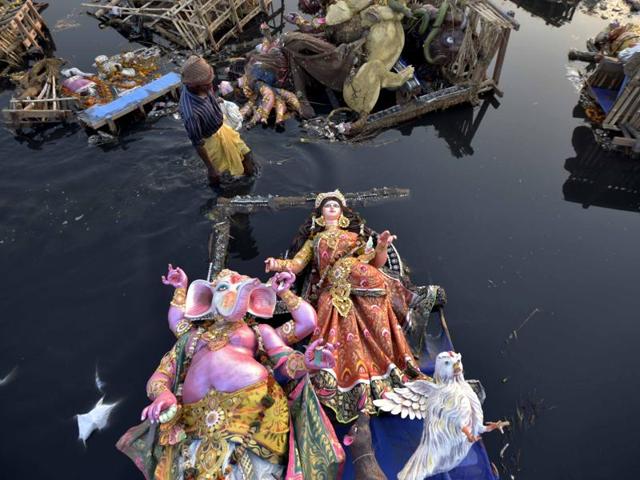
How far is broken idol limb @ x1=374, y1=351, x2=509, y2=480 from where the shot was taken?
3453 mm

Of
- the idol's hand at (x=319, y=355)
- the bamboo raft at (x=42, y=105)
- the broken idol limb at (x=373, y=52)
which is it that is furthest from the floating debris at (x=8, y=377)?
the broken idol limb at (x=373, y=52)

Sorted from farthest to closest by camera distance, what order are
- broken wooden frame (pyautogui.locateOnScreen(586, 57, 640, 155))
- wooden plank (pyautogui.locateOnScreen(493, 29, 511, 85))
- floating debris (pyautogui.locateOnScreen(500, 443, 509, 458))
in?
wooden plank (pyautogui.locateOnScreen(493, 29, 511, 85)) < broken wooden frame (pyautogui.locateOnScreen(586, 57, 640, 155)) < floating debris (pyautogui.locateOnScreen(500, 443, 509, 458))

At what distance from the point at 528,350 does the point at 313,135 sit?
5.75 m

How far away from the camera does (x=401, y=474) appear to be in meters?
3.67

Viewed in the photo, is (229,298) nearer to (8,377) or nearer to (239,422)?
(239,422)

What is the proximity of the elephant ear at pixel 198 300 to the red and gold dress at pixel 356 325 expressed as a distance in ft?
4.19

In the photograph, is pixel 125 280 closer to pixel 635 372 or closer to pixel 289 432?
pixel 289 432

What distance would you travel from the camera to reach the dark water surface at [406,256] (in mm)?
5270

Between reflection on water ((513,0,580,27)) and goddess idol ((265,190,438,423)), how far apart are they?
11.1 metres

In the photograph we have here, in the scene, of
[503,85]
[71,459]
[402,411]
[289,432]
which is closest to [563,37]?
[503,85]

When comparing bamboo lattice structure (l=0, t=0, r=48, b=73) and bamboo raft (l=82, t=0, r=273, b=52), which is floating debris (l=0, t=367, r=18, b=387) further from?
bamboo lattice structure (l=0, t=0, r=48, b=73)

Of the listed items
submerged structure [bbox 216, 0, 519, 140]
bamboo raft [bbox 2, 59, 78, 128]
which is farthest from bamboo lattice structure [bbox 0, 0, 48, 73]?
submerged structure [bbox 216, 0, 519, 140]

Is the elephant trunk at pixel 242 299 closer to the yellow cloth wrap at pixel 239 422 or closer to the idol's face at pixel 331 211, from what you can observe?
the yellow cloth wrap at pixel 239 422

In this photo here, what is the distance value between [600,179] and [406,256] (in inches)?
171
